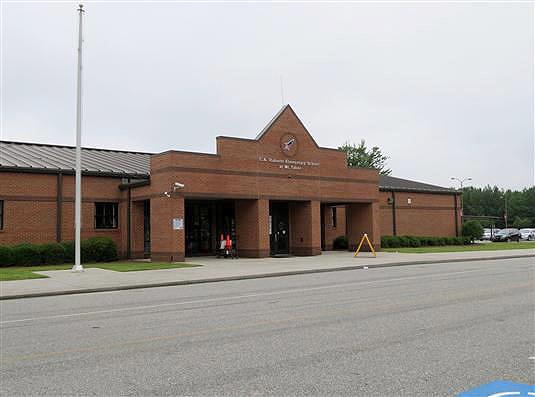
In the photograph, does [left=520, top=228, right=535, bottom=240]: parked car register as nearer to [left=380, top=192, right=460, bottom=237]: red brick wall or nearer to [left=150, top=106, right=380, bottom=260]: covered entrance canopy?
[left=380, top=192, right=460, bottom=237]: red brick wall

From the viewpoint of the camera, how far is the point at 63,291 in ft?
52.1

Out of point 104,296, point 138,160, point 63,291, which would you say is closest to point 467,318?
point 104,296

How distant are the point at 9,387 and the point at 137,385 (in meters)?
1.39

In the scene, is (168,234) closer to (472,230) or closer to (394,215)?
(394,215)

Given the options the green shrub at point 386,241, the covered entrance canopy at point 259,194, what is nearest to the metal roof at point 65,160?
the covered entrance canopy at point 259,194

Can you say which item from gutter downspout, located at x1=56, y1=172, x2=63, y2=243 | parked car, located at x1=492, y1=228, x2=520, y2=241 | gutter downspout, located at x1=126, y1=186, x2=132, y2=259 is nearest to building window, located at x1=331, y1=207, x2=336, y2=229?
gutter downspout, located at x1=126, y1=186, x2=132, y2=259

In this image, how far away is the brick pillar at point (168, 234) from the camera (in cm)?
2642

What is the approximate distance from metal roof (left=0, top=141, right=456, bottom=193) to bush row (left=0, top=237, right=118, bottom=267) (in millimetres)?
4085

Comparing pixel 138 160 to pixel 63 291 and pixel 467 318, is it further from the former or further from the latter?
pixel 467 318

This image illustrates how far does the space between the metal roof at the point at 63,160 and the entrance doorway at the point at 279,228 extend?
8.01 meters

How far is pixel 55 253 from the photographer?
87.6ft

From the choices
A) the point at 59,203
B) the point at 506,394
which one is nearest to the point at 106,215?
the point at 59,203

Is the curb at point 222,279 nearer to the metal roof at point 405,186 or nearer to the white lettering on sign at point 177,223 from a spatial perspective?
the white lettering on sign at point 177,223

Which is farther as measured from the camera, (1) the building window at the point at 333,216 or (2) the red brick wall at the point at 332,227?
(1) the building window at the point at 333,216
